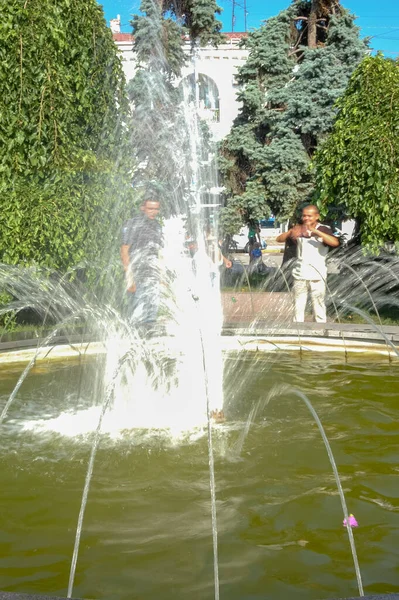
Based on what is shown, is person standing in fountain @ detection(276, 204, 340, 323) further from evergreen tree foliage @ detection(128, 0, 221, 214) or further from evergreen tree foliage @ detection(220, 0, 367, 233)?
evergreen tree foliage @ detection(128, 0, 221, 214)

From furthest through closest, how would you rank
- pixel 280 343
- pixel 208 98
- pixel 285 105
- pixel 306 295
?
pixel 208 98
pixel 285 105
pixel 306 295
pixel 280 343

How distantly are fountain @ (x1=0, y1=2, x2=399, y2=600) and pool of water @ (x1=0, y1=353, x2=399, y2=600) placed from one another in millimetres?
11

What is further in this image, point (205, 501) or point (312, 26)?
point (312, 26)

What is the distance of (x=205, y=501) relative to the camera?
13.4ft

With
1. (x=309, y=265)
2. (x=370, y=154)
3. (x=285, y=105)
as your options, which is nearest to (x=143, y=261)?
(x=309, y=265)

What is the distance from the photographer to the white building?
28.9 m

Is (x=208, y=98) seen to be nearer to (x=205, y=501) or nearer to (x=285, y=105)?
(x=285, y=105)

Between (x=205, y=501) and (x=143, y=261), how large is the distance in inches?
204

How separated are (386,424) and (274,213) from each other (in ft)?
44.4

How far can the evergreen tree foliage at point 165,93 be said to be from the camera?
20031 mm

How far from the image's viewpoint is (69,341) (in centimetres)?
848

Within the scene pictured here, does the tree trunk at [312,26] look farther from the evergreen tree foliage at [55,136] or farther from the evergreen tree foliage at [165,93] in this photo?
the evergreen tree foliage at [55,136]

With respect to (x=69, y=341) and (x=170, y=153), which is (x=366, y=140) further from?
(x=170, y=153)

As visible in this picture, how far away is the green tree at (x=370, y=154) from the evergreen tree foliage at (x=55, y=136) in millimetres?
3499
